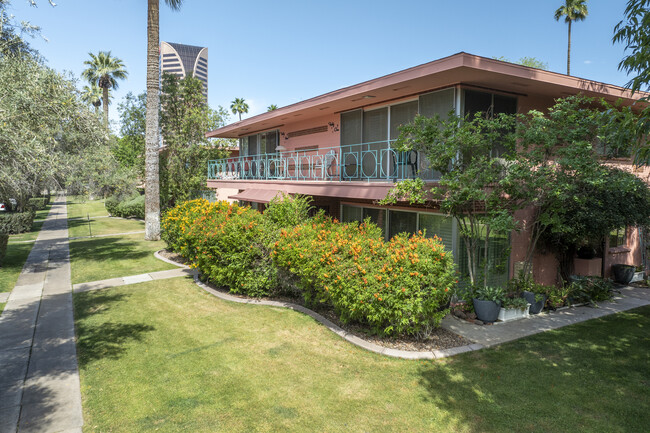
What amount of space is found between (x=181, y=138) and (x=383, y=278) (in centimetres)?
1571

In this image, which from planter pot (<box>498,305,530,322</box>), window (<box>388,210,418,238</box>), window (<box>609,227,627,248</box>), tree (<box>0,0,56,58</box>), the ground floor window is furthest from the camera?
window (<box>609,227,627,248</box>)

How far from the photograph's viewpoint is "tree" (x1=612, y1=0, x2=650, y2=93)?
5.33 m

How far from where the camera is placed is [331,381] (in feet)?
18.4

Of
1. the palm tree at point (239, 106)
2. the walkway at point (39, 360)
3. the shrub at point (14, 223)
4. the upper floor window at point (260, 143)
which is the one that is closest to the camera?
the walkway at point (39, 360)

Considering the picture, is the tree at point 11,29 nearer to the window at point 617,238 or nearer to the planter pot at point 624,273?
the window at point 617,238

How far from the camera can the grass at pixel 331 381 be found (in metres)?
4.68

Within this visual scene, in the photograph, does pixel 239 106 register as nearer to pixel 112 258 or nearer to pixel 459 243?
pixel 112 258

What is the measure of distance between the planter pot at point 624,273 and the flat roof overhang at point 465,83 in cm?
489

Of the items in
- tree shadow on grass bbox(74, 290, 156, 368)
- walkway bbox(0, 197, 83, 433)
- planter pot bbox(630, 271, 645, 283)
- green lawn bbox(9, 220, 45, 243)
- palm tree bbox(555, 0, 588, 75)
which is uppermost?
palm tree bbox(555, 0, 588, 75)

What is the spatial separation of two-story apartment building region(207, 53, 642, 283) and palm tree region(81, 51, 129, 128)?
39.1 metres

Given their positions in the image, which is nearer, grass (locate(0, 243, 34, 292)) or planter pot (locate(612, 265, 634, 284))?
grass (locate(0, 243, 34, 292))

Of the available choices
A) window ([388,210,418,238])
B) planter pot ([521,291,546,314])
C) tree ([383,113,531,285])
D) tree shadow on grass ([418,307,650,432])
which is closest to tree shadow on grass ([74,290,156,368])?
tree shadow on grass ([418,307,650,432])

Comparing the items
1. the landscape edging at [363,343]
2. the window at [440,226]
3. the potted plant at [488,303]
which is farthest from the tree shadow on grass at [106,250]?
the potted plant at [488,303]

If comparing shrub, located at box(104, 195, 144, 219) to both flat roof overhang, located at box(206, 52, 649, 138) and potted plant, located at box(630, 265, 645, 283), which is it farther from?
potted plant, located at box(630, 265, 645, 283)
